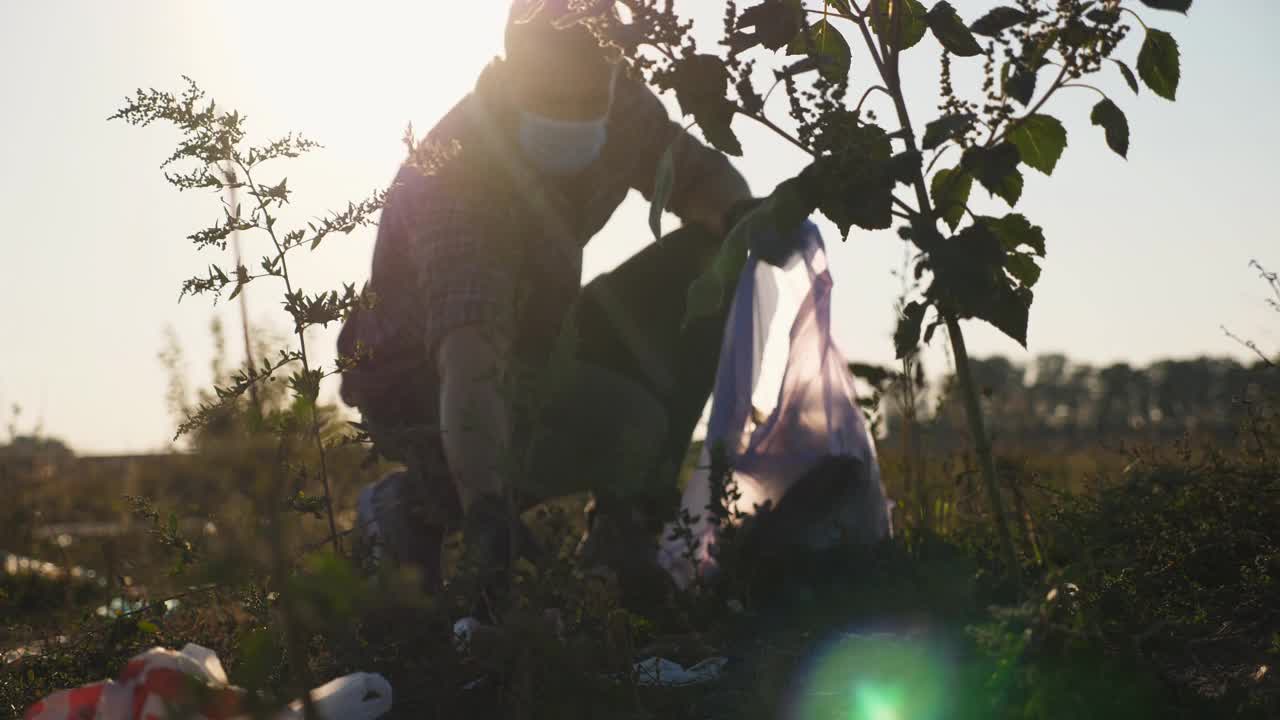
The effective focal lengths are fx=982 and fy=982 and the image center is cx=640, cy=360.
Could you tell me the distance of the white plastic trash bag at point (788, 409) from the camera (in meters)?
2.70

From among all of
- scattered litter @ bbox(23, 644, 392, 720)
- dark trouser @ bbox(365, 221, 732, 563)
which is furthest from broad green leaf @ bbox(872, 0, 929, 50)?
dark trouser @ bbox(365, 221, 732, 563)

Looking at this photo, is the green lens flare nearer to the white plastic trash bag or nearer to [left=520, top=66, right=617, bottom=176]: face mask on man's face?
the white plastic trash bag

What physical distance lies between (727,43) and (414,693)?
1.24 meters

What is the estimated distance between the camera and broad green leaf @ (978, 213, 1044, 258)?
1.46 meters

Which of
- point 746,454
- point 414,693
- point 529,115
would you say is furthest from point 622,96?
point 414,693

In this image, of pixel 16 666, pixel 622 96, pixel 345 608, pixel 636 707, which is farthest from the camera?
pixel 622 96

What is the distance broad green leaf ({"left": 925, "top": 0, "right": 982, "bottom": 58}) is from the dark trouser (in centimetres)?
193

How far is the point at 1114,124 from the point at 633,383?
2481 mm

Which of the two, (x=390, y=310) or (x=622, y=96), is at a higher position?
(x=622, y=96)

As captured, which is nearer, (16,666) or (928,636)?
(928,636)

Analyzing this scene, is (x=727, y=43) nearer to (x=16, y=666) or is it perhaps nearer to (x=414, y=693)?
(x=414, y=693)

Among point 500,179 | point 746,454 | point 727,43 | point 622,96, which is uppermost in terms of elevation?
point 622,96

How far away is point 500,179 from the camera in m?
3.13

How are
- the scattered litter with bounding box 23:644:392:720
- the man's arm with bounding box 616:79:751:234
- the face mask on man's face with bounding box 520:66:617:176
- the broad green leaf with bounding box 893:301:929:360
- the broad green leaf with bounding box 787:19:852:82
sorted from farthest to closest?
the man's arm with bounding box 616:79:751:234 → the face mask on man's face with bounding box 520:66:617:176 → the broad green leaf with bounding box 787:19:852:82 → the broad green leaf with bounding box 893:301:929:360 → the scattered litter with bounding box 23:644:392:720
